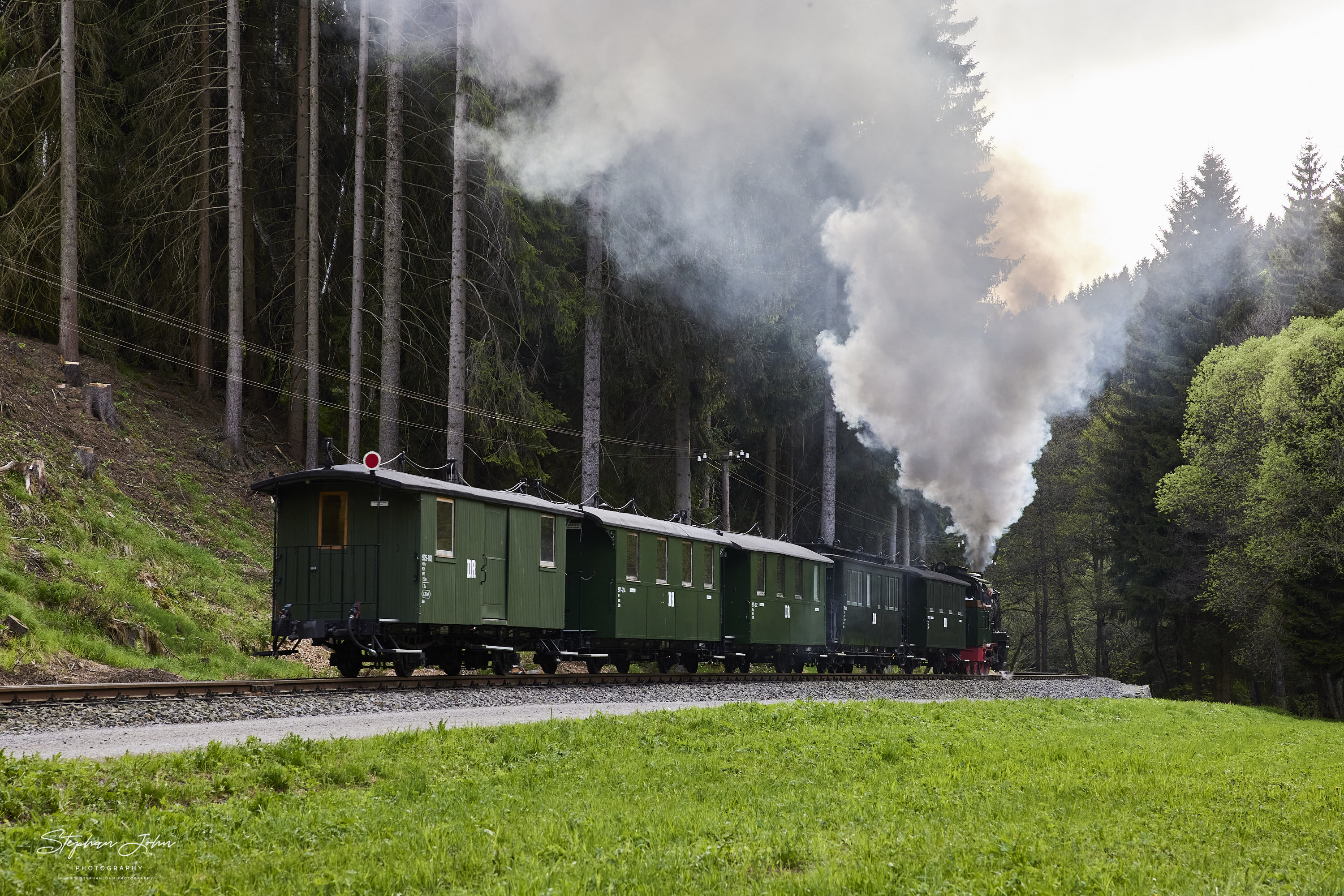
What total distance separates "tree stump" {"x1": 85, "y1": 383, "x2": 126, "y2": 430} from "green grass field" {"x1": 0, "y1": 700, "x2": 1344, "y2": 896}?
1922cm

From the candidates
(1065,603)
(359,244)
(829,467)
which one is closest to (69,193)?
(359,244)

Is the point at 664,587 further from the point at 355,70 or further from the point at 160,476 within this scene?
the point at 355,70

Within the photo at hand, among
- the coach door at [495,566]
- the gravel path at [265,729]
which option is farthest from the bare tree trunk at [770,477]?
the gravel path at [265,729]

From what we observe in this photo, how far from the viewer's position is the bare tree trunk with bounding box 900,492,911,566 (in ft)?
119

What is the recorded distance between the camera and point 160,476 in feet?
84.9

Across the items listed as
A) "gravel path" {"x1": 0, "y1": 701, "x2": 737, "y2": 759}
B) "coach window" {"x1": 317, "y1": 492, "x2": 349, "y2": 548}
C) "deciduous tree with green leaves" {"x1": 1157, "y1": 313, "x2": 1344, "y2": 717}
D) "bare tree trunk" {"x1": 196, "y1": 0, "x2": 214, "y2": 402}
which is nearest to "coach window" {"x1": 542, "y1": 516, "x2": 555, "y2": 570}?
"coach window" {"x1": 317, "y1": 492, "x2": 349, "y2": 548}

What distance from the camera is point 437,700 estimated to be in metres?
14.8

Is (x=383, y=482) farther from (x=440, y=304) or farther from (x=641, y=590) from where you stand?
(x=440, y=304)

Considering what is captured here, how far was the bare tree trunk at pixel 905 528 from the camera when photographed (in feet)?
119

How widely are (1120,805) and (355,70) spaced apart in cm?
3259

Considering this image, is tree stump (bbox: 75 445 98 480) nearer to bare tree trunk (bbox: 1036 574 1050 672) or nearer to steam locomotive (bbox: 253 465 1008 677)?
steam locomotive (bbox: 253 465 1008 677)

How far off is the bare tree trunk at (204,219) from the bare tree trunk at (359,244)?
3.91 meters

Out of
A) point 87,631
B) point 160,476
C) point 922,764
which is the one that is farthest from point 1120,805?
point 160,476

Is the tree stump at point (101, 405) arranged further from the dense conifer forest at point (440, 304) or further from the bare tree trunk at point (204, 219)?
the bare tree trunk at point (204, 219)
